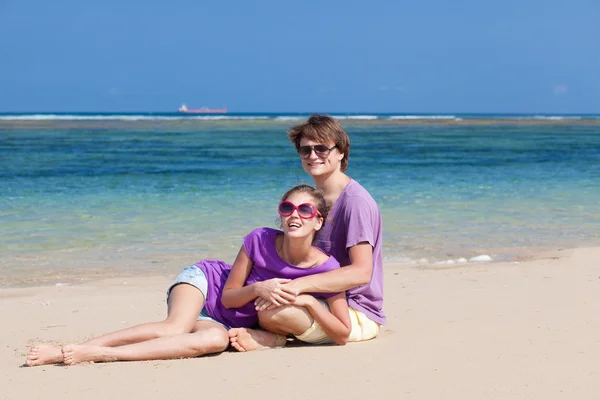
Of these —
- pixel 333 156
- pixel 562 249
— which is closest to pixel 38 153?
pixel 562 249

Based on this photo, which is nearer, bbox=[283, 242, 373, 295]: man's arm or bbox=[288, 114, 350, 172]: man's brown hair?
bbox=[283, 242, 373, 295]: man's arm

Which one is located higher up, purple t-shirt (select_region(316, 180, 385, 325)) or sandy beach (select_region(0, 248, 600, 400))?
purple t-shirt (select_region(316, 180, 385, 325))

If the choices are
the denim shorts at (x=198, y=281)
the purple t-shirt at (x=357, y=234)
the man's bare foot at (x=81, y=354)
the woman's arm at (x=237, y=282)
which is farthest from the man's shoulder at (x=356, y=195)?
the man's bare foot at (x=81, y=354)

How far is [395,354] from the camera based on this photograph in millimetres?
4289

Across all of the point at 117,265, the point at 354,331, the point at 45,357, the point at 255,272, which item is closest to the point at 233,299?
the point at 255,272

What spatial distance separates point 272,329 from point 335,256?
579 millimetres

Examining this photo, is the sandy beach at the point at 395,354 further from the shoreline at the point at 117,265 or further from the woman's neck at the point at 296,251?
the shoreline at the point at 117,265

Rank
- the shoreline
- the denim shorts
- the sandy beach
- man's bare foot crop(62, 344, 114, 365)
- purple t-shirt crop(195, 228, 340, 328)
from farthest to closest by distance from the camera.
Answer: the shoreline < the denim shorts < purple t-shirt crop(195, 228, 340, 328) < man's bare foot crop(62, 344, 114, 365) < the sandy beach

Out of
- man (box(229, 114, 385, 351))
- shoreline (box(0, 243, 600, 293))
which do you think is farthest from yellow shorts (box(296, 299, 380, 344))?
shoreline (box(0, 243, 600, 293))

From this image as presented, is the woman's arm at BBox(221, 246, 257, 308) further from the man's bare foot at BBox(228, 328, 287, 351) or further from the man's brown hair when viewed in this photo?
the man's brown hair

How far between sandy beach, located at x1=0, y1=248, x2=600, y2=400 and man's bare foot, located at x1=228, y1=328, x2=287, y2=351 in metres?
0.08

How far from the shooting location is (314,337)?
14.9 ft

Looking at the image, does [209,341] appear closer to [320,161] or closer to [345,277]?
[345,277]

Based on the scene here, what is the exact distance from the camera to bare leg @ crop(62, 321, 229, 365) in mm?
4105
